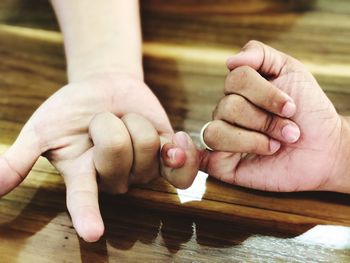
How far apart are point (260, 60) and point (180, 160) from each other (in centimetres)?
16

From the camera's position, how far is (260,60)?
0.60m

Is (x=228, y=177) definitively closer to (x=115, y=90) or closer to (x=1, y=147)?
(x=115, y=90)

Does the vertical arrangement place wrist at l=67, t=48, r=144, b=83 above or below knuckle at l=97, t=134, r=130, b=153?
above

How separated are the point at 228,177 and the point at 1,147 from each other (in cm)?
33

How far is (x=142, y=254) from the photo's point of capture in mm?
551

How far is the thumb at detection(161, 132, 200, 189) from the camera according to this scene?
21.8 inches

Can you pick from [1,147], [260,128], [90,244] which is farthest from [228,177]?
[1,147]

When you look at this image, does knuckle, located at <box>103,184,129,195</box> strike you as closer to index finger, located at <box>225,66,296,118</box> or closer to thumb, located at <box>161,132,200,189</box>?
thumb, located at <box>161,132,200,189</box>

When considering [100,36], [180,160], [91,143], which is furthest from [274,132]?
[100,36]

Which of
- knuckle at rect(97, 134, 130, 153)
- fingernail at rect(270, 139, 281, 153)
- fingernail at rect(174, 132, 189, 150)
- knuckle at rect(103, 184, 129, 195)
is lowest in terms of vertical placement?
knuckle at rect(103, 184, 129, 195)

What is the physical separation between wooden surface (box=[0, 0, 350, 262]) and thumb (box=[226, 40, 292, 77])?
0.50 ft

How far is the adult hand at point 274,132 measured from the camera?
1.86 feet

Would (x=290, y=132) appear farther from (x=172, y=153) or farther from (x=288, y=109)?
(x=172, y=153)

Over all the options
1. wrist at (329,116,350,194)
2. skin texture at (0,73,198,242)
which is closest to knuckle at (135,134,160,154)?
skin texture at (0,73,198,242)
